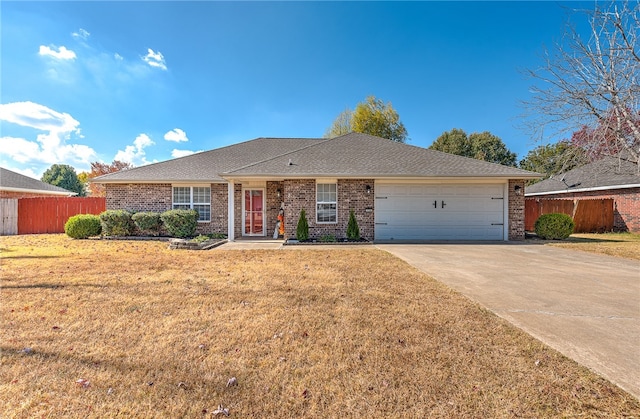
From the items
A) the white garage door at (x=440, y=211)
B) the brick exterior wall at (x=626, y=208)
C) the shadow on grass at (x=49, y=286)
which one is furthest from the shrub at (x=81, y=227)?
the brick exterior wall at (x=626, y=208)

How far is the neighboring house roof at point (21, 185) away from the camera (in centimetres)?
1694

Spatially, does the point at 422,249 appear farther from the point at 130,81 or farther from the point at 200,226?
the point at 130,81

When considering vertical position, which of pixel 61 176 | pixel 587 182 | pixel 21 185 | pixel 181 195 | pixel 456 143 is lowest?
pixel 181 195

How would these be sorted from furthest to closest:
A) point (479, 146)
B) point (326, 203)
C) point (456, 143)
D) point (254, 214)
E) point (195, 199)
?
1. point (456, 143)
2. point (479, 146)
3. point (254, 214)
4. point (195, 199)
5. point (326, 203)

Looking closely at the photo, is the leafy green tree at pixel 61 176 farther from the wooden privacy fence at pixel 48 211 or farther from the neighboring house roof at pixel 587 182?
the neighboring house roof at pixel 587 182

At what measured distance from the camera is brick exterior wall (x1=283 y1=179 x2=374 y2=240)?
11.6m

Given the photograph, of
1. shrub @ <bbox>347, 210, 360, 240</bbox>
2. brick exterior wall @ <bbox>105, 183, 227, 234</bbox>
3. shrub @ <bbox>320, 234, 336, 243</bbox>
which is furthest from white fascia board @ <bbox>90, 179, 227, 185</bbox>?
shrub @ <bbox>347, 210, 360, 240</bbox>

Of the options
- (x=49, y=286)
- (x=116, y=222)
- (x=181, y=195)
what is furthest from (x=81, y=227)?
(x=49, y=286)

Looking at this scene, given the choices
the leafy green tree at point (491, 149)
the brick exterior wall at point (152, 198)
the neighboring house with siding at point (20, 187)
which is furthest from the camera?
the leafy green tree at point (491, 149)

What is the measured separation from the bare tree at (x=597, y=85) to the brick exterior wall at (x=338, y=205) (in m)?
6.34

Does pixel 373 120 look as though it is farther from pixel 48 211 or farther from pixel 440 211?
pixel 48 211

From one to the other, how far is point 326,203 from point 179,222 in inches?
252

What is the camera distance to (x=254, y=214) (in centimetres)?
1331

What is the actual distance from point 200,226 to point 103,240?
382 centimetres
